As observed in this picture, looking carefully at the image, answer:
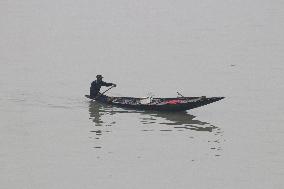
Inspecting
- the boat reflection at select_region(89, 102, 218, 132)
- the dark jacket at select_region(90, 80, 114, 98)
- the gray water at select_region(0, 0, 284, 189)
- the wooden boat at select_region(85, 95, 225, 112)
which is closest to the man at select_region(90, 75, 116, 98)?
the dark jacket at select_region(90, 80, 114, 98)

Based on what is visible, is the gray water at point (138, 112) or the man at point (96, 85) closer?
the gray water at point (138, 112)

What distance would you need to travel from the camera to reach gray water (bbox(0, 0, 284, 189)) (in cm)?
1778

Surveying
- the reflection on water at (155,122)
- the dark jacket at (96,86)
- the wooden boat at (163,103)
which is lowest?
the reflection on water at (155,122)

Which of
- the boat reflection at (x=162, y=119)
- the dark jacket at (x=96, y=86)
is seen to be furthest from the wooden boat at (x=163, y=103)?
the dark jacket at (x=96, y=86)

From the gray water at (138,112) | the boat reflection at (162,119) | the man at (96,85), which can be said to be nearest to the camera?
the gray water at (138,112)

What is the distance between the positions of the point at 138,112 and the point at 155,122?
1334mm

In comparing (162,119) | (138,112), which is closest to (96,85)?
(138,112)

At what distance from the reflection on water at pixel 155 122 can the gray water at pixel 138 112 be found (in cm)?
4

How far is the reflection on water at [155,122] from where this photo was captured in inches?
871

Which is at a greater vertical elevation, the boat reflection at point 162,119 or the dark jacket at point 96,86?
the dark jacket at point 96,86

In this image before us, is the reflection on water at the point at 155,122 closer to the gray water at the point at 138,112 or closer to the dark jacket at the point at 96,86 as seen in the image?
the gray water at the point at 138,112

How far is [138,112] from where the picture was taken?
24.3 m

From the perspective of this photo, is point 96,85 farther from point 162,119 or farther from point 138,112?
point 162,119

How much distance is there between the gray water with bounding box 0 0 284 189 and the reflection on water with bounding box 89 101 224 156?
0.04 m
